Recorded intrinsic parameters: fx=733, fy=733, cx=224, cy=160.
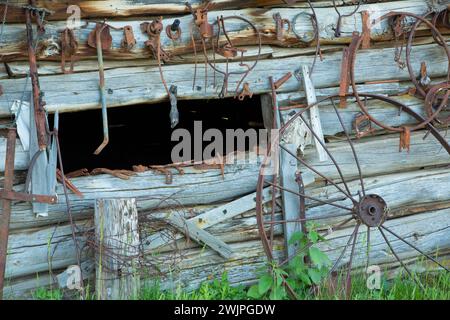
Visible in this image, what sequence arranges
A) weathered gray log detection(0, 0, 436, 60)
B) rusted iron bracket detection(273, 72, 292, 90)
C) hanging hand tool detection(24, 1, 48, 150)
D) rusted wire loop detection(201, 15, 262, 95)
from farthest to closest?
rusted iron bracket detection(273, 72, 292, 90) → rusted wire loop detection(201, 15, 262, 95) → weathered gray log detection(0, 0, 436, 60) → hanging hand tool detection(24, 1, 48, 150)

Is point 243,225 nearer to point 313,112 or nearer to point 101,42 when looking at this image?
point 313,112

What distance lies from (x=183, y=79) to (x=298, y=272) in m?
1.42

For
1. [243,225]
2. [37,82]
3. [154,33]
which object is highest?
[154,33]

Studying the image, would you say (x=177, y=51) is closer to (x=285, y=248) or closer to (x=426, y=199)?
(x=285, y=248)

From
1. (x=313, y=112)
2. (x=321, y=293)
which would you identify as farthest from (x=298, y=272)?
(x=313, y=112)

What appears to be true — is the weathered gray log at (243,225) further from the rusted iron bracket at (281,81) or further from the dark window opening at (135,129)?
the dark window opening at (135,129)

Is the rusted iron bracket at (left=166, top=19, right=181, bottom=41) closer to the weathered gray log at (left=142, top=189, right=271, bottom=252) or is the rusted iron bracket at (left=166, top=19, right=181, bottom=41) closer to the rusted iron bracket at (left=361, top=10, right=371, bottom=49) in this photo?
the weathered gray log at (left=142, top=189, right=271, bottom=252)

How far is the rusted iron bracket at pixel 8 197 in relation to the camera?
4234 mm

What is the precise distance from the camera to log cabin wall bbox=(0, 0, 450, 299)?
443cm

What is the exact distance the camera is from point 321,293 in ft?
15.1

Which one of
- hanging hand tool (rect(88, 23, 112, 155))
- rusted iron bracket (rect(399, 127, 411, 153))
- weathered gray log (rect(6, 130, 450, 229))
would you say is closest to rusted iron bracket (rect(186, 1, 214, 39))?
hanging hand tool (rect(88, 23, 112, 155))

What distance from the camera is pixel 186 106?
23.8 ft

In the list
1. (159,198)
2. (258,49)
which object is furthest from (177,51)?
(159,198)

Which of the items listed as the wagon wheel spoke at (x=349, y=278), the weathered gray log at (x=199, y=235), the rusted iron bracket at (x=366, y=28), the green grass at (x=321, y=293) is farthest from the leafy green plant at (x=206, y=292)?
the rusted iron bracket at (x=366, y=28)
